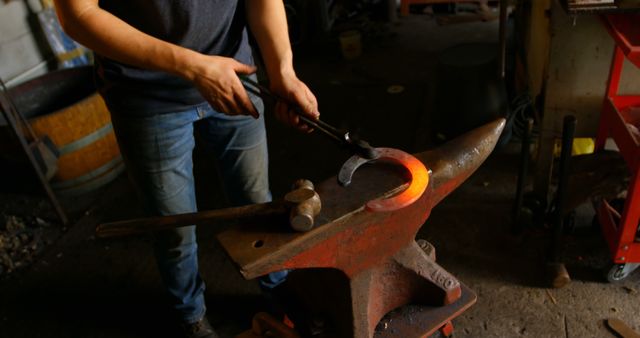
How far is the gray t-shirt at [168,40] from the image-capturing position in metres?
1.46

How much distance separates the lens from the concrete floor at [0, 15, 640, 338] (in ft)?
7.28

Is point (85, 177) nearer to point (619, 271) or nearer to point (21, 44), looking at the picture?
point (21, 44)

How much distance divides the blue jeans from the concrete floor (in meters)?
0.51

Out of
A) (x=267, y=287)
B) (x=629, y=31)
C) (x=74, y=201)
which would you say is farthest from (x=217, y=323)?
(x=629, y=31)

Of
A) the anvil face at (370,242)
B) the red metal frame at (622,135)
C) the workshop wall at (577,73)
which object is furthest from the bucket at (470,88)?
the anvil face at (370,242)

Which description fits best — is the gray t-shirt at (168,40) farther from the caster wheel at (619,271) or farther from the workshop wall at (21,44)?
the workshop wall at (21,44)

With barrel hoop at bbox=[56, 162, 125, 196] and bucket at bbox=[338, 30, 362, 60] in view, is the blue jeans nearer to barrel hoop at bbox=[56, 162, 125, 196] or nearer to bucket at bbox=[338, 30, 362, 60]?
barrel hoop at bbox=[56, 162, 125, 196]

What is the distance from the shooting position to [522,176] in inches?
95.3

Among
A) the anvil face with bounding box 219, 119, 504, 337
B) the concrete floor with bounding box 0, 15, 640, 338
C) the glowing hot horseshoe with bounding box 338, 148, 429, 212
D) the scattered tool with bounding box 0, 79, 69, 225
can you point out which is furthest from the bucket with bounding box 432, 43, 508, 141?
the scattered tool with bounding box 0, 79, 69, 225

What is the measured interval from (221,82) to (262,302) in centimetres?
143

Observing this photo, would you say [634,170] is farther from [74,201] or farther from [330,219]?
[74,201]

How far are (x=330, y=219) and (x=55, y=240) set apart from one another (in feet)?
8.06

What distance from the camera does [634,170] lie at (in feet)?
6.35

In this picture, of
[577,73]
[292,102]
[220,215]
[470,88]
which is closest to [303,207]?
[220,215]
